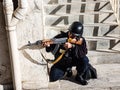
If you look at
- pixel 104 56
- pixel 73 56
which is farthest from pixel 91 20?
pixel 73 56

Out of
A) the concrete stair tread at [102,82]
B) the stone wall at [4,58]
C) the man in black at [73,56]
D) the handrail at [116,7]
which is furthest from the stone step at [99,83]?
the handrail at [116,7]

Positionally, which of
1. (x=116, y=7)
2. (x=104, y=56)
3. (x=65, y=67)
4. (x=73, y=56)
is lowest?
(x=65, y=67)

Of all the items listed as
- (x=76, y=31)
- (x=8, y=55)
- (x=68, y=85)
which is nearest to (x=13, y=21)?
(x=8, y=55)

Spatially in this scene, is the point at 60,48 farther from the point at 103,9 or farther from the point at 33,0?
the point at 103,9

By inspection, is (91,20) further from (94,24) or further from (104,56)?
(104,56)

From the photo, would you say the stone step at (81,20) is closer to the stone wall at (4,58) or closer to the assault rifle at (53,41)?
the assault rifle at (53,41)

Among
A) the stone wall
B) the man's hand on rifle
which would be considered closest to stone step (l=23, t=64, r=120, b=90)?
the stone wall

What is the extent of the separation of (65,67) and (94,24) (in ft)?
4.34

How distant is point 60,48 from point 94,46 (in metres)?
1.35

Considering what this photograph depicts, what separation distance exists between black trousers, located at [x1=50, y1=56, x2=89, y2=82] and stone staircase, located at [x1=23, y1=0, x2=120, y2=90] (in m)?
0.70

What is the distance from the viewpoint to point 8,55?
6.57 meters

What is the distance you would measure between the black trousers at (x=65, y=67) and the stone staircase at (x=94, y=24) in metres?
0.70

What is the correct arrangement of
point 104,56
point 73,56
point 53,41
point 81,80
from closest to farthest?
point 53,41
point 73,56
point 81,80
point 104,56

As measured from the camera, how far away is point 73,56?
694cm
